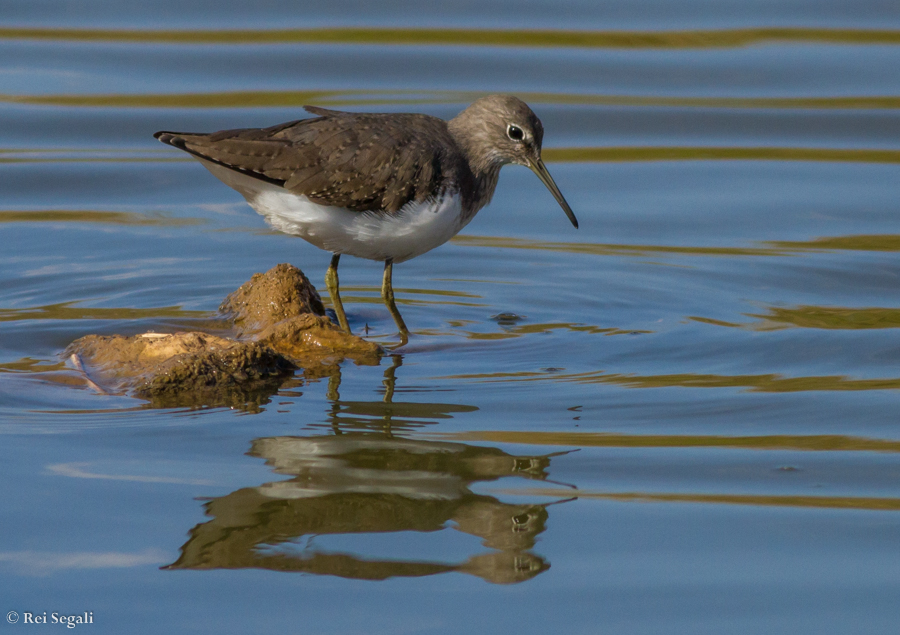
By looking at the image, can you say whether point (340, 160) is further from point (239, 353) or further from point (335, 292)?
point (239, 353)

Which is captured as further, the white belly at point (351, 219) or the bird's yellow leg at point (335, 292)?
the bird's yellow leg at point (335, 292)

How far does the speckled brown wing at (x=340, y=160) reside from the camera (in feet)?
21.4

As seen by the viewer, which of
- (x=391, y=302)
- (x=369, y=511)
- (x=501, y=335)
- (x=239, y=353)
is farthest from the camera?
(x=391, y=302)

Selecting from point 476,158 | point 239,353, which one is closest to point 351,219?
point 476,158

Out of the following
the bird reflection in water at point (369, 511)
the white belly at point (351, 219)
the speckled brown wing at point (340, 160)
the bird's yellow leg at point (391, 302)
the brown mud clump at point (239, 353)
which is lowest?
the bird reflection in water at point (369, 511)

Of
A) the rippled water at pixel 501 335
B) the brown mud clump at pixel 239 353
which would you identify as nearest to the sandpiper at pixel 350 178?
the brown mud clump at pixel 239 353

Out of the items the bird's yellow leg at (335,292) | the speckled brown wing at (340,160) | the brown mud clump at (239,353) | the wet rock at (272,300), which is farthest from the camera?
the bird's yellow leg at (335,292)

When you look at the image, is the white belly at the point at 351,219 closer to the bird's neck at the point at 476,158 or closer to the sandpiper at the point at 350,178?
the sandpiper at the point at 350,178

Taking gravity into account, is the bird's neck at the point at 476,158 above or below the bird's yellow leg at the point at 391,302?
above

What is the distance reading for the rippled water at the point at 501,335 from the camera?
4059 millimetres

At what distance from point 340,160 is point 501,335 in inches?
52.4

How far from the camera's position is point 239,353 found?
5836 mm

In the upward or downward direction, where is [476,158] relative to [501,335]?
upward

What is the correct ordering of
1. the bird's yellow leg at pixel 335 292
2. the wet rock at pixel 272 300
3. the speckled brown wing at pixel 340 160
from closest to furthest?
the speckled brown wing at pixel 340 160 < the wet rock at pixel 272 300 < the bird's yellow leg at pixel 335 292
